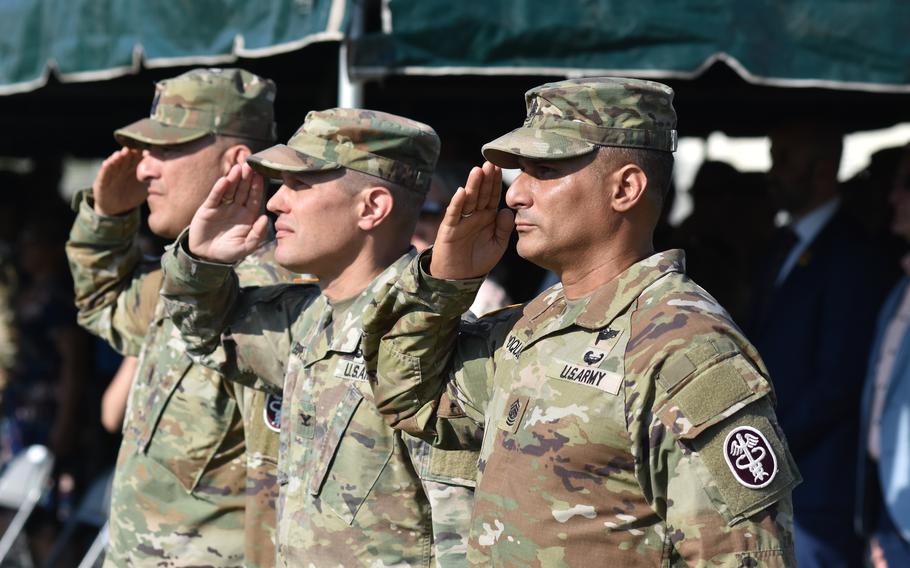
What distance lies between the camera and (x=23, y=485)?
229 inches

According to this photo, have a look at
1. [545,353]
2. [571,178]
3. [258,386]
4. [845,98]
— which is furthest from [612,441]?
[845,98]

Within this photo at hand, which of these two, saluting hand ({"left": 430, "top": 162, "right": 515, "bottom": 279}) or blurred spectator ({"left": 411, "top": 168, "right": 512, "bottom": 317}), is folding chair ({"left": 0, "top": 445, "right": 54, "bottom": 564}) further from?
saluting hand ({"left": 430, "top": 162, "right": 515, "bottom": 279})

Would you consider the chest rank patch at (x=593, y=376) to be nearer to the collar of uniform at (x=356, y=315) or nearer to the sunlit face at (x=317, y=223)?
the collar of uniform at (x=356, y=315)

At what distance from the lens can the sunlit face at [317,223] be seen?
9.51 feet

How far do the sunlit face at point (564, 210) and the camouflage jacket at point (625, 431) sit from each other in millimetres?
100

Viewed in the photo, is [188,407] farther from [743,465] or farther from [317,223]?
[743,465]

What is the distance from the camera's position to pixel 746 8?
3850 mm

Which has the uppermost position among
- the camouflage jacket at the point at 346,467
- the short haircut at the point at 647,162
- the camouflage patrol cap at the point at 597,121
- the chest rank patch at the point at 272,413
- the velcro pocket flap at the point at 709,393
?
the camouflage patrol cap at the point at 597,121

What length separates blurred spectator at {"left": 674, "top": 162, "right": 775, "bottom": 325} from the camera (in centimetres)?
488

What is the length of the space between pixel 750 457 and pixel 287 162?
1.33m

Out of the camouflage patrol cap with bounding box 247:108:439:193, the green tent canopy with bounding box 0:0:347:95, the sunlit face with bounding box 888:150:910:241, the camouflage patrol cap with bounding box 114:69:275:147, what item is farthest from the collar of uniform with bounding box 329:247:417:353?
the sunlit face with bounding box 888:150:910:241

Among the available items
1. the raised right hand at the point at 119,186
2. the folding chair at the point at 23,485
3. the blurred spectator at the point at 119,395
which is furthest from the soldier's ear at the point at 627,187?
the folding chair at the point at 23,485

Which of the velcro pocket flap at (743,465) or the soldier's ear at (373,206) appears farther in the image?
the soldier's ear at (373,206)

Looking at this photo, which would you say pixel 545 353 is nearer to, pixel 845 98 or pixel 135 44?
pixel 135 44
